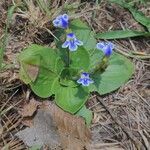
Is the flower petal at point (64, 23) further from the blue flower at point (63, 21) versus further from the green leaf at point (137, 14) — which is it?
the green leaf at point (137, 14)

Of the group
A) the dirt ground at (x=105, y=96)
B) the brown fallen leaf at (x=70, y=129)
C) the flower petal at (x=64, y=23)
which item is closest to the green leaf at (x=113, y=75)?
the dirt ground at (x=105, y=96)

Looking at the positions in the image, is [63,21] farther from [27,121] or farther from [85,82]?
[27,121]

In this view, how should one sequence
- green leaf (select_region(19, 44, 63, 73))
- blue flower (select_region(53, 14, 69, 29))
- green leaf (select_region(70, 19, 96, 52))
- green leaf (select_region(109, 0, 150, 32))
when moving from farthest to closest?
green leaf (select_region(109, 0, 150, 32)) → green leaf (select_region(70, 19, 96, 52)) → green leaf (select_region(19, 44, 63, 73)) → blue flower (select_region(53, 14, 69, 29))

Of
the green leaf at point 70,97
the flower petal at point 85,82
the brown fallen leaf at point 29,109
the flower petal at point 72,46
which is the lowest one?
the green leaf at point 70,97

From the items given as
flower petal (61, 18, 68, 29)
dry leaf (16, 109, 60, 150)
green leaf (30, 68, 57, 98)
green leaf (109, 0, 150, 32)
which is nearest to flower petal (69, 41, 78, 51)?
flower petal (61, 18, 68, 29)

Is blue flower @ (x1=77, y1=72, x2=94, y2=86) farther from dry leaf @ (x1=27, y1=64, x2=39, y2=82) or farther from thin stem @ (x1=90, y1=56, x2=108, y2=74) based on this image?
dry leaf @ (x1=27, y1=64, x2=39, y2=82)

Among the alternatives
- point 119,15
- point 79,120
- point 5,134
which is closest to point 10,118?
point 5,134
